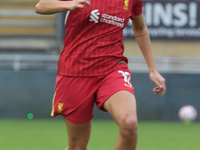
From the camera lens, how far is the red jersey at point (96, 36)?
121 inches

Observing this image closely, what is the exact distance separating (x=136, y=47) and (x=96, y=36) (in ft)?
26.3

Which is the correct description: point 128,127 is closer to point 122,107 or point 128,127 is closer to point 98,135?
point 122,107

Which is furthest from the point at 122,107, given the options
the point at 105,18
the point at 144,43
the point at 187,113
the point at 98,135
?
the point at 187,113

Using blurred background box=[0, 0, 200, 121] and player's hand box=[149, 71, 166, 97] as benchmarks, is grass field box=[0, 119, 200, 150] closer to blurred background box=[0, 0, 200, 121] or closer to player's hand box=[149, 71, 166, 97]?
blurred background box=[0, 0, 200, 121]

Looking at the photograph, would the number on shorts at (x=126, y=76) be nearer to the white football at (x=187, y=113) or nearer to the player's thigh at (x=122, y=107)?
the player's thigh at (x=122, y=107)

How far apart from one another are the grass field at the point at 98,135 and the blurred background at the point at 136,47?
71 centimetres

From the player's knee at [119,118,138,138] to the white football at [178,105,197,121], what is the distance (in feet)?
18.6

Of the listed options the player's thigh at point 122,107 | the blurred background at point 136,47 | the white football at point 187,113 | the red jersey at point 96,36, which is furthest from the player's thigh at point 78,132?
the white football at point 187,113

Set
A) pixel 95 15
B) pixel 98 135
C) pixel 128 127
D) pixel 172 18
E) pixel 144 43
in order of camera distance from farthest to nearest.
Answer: pixel 172 18, pixel 98 135, pixel 144 43, pixel 95 15, pixel 128 127

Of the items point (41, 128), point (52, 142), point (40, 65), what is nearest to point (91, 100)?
point (52, 142)

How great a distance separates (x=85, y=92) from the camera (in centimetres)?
311

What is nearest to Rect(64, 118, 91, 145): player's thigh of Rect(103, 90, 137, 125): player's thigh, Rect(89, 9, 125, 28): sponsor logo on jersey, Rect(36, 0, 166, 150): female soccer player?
Rect(36, 0, 166, 150): female soccer player

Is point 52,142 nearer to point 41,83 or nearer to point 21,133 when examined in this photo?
point 21,133

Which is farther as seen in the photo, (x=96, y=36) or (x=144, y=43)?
(x=144, y=43)
